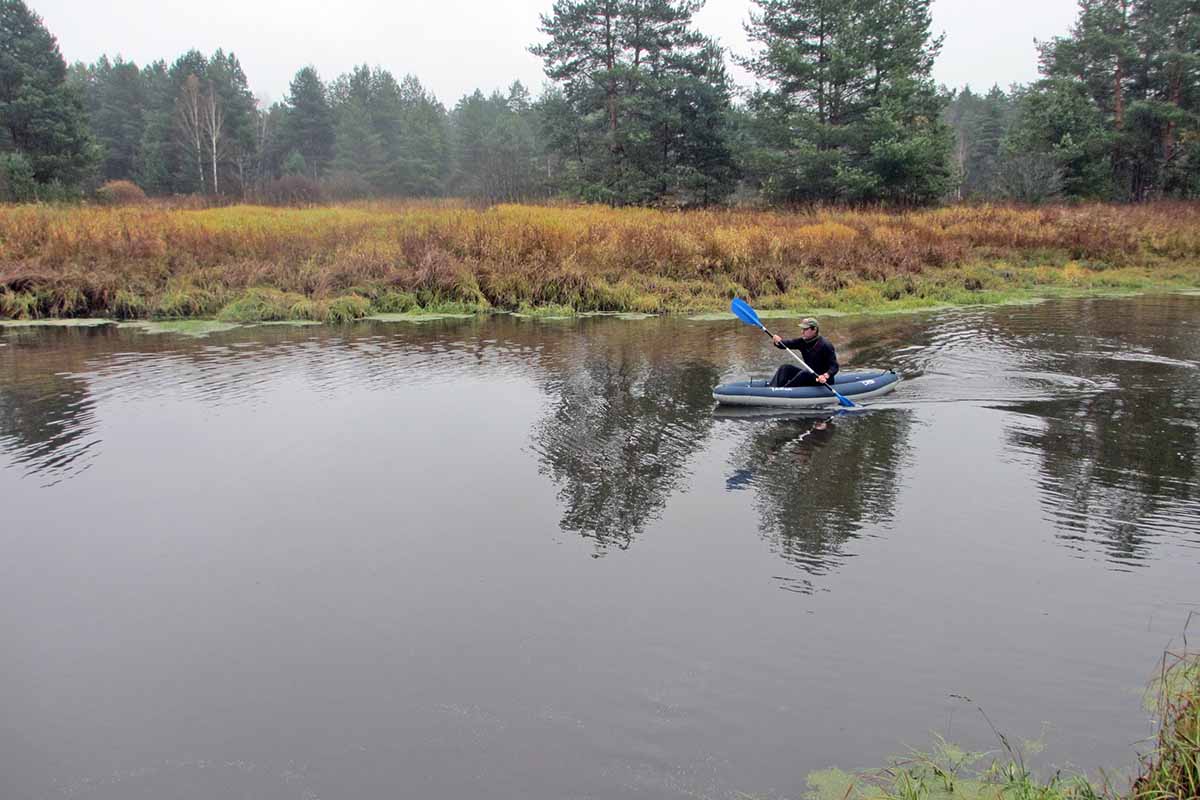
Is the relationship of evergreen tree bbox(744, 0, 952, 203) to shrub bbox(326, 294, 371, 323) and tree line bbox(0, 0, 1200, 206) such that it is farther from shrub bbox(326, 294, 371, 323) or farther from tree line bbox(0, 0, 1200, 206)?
shrub bbox(326, 294, 371, 323)

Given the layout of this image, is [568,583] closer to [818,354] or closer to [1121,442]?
[818,354]

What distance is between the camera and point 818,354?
10.4 metres

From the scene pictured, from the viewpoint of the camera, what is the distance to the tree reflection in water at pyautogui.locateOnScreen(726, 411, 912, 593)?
616cm

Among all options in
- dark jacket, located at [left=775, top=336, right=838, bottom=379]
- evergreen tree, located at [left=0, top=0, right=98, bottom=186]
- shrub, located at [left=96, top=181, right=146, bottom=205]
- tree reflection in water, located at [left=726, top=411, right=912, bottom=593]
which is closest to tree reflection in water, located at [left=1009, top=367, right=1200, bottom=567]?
tree reflection in water, located at [left=726, top=411, right=912, bottom=593]

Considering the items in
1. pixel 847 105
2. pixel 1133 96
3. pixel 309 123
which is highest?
pixel 309 123

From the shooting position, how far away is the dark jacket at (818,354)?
1033 centimetres

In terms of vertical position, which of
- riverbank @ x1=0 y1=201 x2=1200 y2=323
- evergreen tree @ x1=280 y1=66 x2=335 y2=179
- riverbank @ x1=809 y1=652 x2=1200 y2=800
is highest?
evergreen tree @ x1=280 y1=66 x2=335 y2=179

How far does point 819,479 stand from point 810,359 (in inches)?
125

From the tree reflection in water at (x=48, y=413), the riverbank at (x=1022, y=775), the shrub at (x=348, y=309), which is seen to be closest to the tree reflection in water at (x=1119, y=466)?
the riverbank at (x=1022, y=775)

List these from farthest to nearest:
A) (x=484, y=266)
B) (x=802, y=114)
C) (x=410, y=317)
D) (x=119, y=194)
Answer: (x=119, y=194) → (x=802, y=114) → (x=484, y=266) → (x=410, y=317)

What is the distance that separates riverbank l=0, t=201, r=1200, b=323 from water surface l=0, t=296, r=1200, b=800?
6.92 m

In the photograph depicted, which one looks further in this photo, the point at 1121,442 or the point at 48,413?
the point at 48,413

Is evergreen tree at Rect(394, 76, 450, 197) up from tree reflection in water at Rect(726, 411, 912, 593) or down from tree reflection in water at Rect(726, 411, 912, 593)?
up

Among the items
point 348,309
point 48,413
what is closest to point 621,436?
point 48,413
